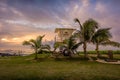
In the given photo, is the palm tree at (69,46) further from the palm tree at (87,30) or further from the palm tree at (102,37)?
the palm tree at (102,37)

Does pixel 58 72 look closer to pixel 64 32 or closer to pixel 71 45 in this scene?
pixel 71 45

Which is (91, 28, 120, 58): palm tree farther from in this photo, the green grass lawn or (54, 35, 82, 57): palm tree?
the green grass lawn

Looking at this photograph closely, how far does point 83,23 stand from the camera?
32.6 metres

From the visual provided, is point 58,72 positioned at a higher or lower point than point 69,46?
lower

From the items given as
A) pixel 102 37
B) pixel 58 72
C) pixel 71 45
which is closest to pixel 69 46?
pixel 71 45

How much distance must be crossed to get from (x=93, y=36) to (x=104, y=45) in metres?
3.82

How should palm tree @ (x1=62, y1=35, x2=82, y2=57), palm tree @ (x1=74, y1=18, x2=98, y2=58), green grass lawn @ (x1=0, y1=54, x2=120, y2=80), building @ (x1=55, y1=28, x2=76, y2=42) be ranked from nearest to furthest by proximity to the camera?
green grass lawn @ (x1=0, y1=54, x2=120, y2=80) → palm tree @ (x1=74, y1=18, x2=98, y2=58) → palm tree @ (x1=62, y1=35, x2=82, y2=57) → building @ (x1=55, y1=28, x2=76, y2=42)

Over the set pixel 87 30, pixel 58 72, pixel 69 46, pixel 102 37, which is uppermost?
pixel 87 30

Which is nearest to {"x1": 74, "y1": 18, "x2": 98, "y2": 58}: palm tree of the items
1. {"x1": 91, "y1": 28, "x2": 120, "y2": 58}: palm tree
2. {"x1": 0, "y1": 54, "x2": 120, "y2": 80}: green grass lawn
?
{"x1": 91, "y1": 28, "x2": 120, "y2": 58}: palm tree

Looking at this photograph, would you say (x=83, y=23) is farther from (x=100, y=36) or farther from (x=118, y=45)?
(x=118, y=45)

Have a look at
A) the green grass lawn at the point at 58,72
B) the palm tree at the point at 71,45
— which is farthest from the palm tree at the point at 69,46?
the green grass lawn at the point at 58,72

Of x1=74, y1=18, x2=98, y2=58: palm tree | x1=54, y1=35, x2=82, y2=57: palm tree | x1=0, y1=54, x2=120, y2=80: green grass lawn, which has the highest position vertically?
x1=74, y1=18, x2=98, y2=58: palm tree

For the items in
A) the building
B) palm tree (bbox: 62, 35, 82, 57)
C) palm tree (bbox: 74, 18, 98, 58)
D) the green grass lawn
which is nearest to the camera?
the green grass lawn

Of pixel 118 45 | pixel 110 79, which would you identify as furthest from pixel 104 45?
pixel 110 79
